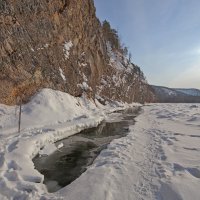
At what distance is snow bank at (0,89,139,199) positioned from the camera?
8492mm

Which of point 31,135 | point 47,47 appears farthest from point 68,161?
point 47,47

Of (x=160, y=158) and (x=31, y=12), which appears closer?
(x=160, y=158)

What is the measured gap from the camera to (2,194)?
26.1 ft

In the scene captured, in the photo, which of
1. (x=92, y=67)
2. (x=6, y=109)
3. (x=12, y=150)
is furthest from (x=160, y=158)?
(x=92, y=67)

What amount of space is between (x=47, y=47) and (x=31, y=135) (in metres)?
17.5

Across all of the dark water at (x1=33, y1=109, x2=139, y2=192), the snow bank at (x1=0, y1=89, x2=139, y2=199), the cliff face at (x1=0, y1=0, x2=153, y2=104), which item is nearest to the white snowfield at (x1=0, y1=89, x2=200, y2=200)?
the snow bank at (x1=0, y1=89, x2=139, y2=199)

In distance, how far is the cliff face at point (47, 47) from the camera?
25000mm

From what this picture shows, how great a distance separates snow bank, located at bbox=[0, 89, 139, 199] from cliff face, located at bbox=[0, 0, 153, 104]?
197 centimetres

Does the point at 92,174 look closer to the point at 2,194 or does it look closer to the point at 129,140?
the point at 2,194

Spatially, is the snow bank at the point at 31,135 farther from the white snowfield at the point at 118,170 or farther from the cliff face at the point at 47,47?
the cliff face at the point at 47,47

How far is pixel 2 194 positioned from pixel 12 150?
16.2 ft

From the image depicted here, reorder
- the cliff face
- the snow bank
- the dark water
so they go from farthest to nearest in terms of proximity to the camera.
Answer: the cliff face → the dark water → the snow bank

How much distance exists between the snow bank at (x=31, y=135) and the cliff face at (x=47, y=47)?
6.47 feet

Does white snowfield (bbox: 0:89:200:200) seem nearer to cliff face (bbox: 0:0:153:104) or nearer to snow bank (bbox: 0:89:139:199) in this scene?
snow bank (bbox: 0:89:139:199)
